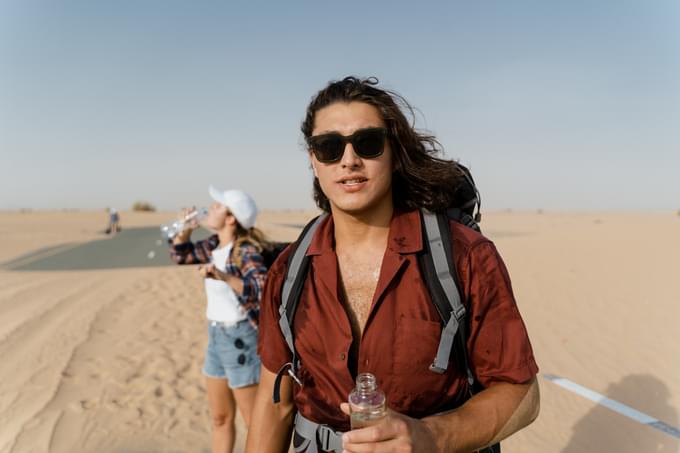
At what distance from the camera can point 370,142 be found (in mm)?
1960

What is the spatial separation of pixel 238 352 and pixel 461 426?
2507 mm

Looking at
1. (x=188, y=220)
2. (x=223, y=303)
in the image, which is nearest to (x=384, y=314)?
(x=223, y=303)

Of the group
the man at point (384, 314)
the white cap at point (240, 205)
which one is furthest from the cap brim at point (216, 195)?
the man at point (384, 314)

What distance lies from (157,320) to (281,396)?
8.18 m

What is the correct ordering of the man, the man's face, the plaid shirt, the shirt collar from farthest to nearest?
the plaid shirt → the man's face → the shirt collar → the man

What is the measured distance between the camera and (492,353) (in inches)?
63.6

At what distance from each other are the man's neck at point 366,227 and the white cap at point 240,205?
7.02 feet

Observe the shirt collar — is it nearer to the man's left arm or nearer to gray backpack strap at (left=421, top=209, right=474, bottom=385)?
gray backpack strap at (left=421, top=209, right=474, bottom=385)

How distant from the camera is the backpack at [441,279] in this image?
64.4 inches

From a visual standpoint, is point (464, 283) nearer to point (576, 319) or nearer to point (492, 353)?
point (492, 353)

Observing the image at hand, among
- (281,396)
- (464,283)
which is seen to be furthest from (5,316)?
(464,283)

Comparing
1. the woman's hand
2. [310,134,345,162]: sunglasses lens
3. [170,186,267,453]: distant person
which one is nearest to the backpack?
[310,134,345,162]: sunglasses lens

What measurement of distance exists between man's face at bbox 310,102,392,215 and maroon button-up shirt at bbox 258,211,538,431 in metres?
0.16

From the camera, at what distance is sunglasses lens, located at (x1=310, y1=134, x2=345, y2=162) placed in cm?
197
